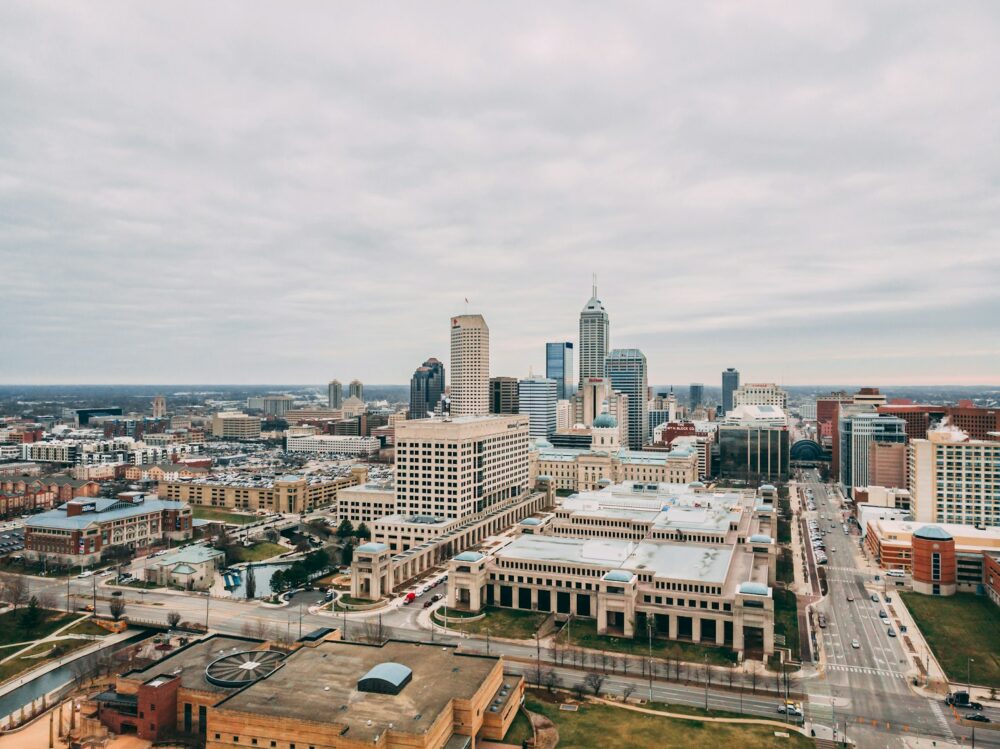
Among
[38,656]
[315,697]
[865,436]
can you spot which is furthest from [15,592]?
[865,436]

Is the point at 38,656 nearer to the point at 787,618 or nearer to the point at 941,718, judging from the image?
the point at 787,618

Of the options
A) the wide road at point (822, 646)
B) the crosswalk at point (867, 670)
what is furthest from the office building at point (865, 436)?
the crosswalk at point (867, 670)

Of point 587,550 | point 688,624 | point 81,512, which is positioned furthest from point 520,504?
point 81,512

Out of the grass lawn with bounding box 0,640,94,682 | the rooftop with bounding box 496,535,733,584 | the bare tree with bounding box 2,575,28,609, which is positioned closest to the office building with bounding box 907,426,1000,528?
the rooftop with bounding box 496,535,733,584

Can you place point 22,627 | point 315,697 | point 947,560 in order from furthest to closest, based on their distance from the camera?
point 947,560 < point 22,627 < point 315,697

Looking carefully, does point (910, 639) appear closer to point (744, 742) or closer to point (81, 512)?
point (744, 742)

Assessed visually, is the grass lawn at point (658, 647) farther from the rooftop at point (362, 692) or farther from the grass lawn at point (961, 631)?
the grass lawn at point (961, 631)
